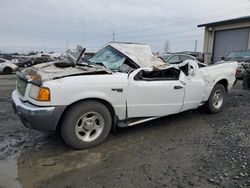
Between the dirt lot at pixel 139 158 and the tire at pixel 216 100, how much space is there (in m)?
0.65

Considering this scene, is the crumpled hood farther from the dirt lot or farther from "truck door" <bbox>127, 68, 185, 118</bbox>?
the dirt lot

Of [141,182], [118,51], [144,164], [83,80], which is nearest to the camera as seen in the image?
[141,182]

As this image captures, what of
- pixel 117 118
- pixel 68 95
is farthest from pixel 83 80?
pixel 117 118

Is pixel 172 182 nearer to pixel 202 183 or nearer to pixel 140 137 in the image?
pixel 202 183

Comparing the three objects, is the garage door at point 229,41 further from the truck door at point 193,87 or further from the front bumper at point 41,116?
the front bumper at point 41,116

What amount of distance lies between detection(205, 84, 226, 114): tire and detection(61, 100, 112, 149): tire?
9.66 feet

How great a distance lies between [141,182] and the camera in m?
3.22

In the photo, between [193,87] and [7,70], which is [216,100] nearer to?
[193,87]

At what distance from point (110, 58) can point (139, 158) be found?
7.53 feet

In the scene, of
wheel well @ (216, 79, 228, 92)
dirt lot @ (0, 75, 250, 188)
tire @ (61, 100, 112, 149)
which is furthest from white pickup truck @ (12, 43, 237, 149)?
wheel well @ (216, 79, 228, 92)

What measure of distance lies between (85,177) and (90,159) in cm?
55

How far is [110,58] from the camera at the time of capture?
5.36m

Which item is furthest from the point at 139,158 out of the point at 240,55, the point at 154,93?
the point at 240,55

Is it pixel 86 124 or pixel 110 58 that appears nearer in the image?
pixel 86 124
